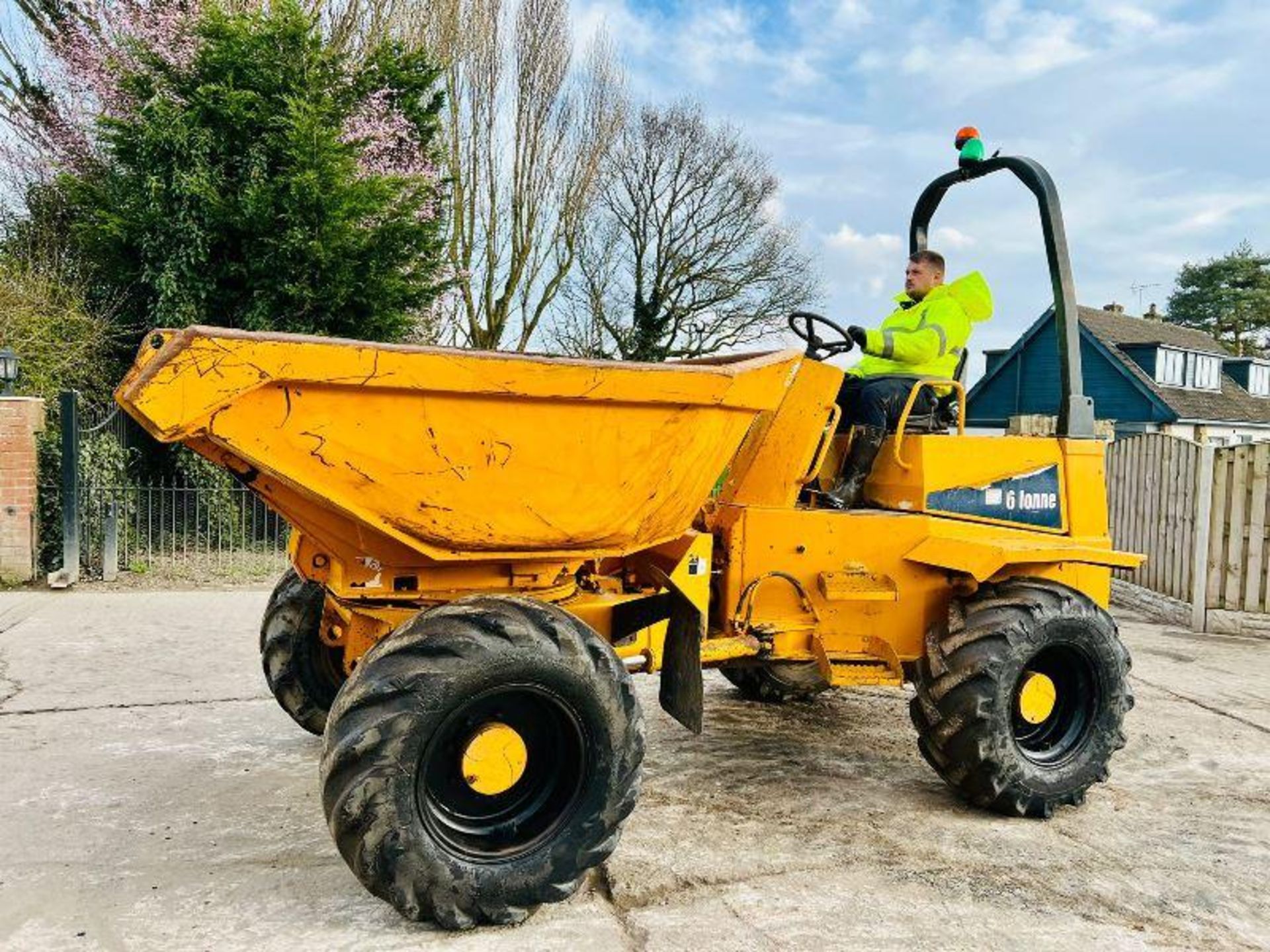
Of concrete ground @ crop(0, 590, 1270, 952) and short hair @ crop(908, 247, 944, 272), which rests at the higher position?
short hair @ crop(908, 247, 944, 272)

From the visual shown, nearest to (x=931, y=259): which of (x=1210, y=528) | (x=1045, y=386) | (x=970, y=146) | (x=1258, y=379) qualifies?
(x=970, y=146)

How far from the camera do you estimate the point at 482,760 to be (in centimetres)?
314

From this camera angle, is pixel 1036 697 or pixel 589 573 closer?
pixel 589 573

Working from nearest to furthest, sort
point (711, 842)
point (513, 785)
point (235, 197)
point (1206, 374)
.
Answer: point (513, 785)
point (711, 842)
point (235, 197)
point (1206, 374)

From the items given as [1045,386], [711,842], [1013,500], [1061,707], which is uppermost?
[1045,386]

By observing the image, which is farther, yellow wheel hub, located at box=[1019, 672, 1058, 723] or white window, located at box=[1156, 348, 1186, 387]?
white window, located at box=[1156, 348, 1186, 387]

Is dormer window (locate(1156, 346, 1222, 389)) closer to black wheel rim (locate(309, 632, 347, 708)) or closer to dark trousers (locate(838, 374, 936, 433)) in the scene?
dark trousers (locate(838, 374, 936, 433))

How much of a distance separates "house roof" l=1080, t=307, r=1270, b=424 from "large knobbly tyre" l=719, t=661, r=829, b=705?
25.3 meters

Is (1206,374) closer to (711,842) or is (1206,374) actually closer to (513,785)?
(711,842)

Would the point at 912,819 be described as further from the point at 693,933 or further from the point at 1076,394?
the point at 1076,394

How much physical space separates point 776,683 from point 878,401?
1.94m

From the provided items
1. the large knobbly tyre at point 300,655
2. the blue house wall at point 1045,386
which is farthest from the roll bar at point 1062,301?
the blue house wall at point 1045,386

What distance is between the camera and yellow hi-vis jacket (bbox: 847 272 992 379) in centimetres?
448

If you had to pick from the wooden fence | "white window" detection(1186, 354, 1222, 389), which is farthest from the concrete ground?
"white window" detection(1186, 354, 1222, 389)
